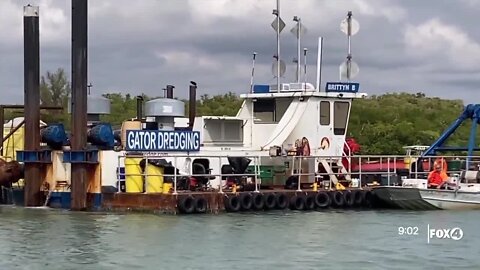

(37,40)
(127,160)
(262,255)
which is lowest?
(262,255)

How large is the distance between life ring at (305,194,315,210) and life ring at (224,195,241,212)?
2343 millimetres

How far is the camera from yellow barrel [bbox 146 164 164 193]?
27.2 metres

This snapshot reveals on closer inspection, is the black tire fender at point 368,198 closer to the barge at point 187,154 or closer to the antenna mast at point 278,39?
Answer: the barge at point 187,154

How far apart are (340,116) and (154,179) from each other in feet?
25.9

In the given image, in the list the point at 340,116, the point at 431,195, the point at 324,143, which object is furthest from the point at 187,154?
the point at 431,195

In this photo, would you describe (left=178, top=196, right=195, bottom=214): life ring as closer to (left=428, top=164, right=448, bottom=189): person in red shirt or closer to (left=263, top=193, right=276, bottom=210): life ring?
(left=263, top=193, right=276, bottom=210): life ring

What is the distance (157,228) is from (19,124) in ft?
33.8

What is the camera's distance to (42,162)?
29.6m

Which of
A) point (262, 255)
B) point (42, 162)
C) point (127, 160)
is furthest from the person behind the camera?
point (42, 162)

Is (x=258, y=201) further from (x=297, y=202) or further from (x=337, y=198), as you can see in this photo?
(x=337, y=198)

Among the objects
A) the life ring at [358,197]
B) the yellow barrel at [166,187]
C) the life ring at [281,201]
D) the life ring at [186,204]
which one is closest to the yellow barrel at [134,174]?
the yellow barrel at [166,187]

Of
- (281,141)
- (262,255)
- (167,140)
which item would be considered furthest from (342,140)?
(262,255)

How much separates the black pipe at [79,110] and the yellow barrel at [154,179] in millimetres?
1926

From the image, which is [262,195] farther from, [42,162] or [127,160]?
[42,162]
